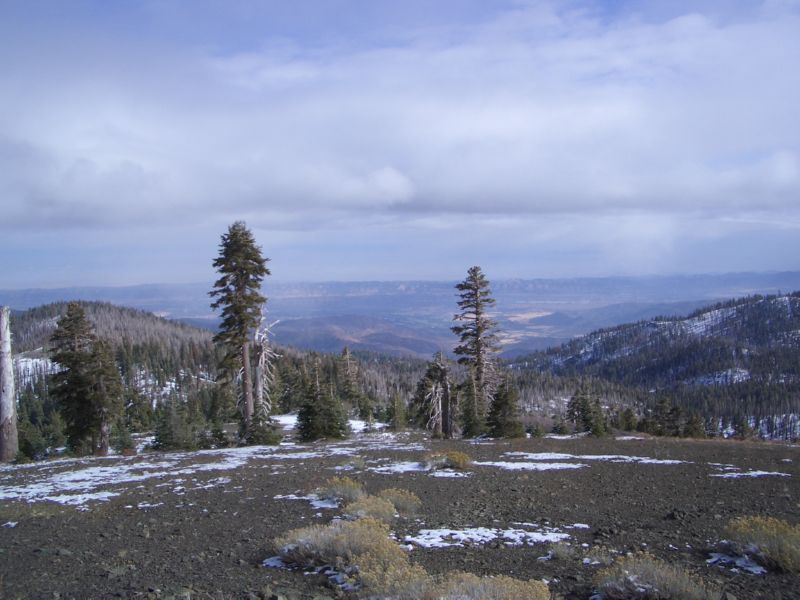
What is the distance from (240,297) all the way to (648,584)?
2580 cm

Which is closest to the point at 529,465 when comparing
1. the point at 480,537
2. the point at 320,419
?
the point at 480,537

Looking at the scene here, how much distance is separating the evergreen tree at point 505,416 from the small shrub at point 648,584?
2192 centimetres

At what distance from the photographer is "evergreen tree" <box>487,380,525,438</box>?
89.8ft

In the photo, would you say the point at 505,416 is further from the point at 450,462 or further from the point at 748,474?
the point at 748,474

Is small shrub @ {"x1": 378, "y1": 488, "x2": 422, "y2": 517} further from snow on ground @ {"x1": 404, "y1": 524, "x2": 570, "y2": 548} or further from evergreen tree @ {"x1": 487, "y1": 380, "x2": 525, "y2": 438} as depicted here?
evergreen tree @ {"x1": 487, "y1": 380, "x2": 525, "y2": 438}

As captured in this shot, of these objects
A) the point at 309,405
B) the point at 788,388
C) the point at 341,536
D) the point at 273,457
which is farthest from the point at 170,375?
the point at 788,388

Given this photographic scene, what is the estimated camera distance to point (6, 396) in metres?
19.5

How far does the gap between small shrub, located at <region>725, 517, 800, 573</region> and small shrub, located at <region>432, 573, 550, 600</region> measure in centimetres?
336

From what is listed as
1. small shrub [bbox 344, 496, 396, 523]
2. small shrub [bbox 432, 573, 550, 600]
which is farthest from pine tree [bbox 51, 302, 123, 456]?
small shrub [bbox 432, 573, 550, 600]

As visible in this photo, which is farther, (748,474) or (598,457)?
(598,457)

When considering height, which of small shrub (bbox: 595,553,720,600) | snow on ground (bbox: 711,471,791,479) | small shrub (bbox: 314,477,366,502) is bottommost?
snow on ground (bbox: 711,471,791,479)

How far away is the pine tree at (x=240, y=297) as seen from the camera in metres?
28.0

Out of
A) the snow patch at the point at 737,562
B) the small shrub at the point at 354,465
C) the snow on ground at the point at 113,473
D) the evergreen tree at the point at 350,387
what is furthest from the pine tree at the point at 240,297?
the evergreen tree at the point at 350,387

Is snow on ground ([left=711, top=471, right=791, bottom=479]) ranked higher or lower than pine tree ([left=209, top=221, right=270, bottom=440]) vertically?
lower
